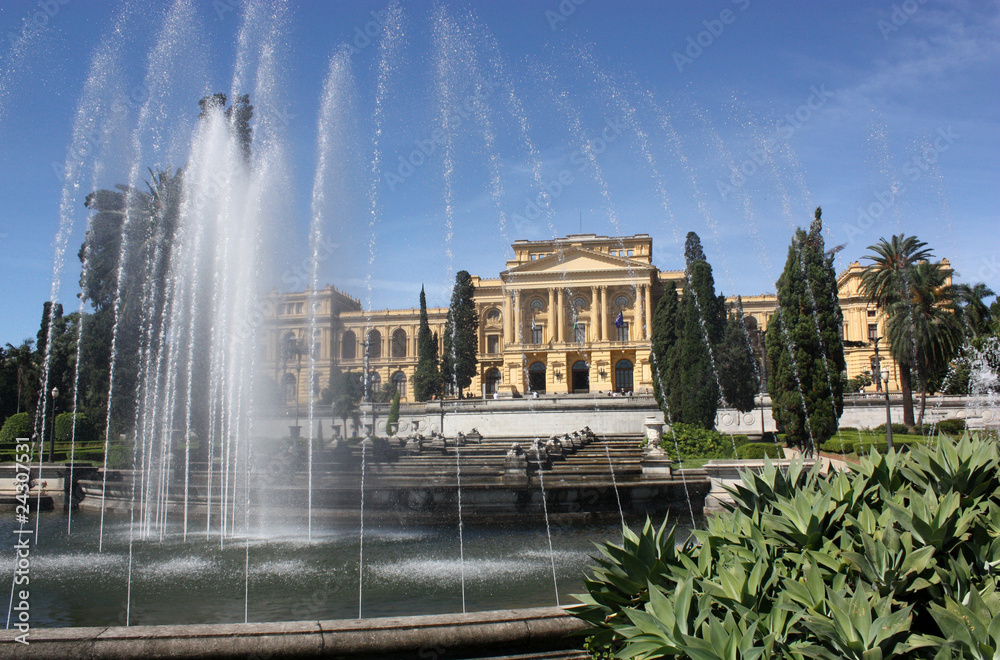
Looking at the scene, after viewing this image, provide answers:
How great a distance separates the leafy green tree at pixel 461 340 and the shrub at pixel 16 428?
85.6 feet

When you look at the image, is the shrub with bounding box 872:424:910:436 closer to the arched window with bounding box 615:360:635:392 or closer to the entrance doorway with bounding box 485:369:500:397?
the arched window with bounding box 615:360:635:392

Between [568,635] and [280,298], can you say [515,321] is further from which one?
[568,635]

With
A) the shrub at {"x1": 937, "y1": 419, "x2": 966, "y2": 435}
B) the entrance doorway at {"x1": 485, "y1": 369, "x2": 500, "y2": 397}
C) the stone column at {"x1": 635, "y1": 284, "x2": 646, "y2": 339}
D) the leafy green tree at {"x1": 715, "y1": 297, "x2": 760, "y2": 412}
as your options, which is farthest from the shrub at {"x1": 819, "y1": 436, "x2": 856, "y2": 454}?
the entrance doorway at {"x1": 485, "y1": 369, "x2": 500, "y2": 397}

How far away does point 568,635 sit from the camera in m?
4.63

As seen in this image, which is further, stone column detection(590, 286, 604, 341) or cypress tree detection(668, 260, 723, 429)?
stone column detection(590, 286, 604, 341)

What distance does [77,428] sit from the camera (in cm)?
3112

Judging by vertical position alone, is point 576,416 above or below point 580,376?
below

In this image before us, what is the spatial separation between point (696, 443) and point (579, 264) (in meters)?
38.5

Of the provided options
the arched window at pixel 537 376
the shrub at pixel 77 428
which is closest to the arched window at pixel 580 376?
Result: the arched window at pixel 537 376

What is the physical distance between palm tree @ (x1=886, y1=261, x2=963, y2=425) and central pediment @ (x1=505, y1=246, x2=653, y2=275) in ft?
94.6

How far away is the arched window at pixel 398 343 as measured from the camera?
239 ft

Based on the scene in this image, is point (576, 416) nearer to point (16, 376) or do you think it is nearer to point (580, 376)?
point (580, 376)

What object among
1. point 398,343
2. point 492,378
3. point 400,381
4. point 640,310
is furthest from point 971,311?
point 398,343

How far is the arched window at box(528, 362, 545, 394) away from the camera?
5997 cm
